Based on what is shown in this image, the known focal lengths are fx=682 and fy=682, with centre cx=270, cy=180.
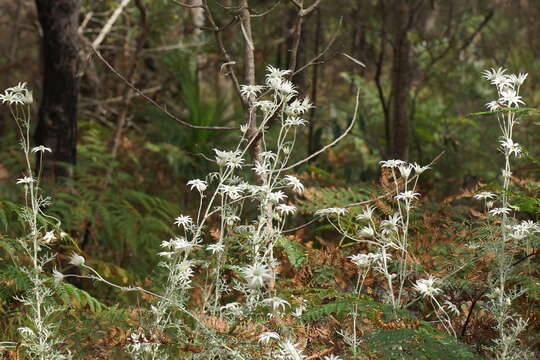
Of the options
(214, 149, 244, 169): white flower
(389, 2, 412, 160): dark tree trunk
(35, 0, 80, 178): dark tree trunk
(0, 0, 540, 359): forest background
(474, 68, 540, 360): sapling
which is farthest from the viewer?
(389, 2, 412, 160): dark tree trunk

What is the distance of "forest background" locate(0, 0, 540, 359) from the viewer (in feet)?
8.54

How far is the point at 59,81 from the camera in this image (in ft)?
13.6

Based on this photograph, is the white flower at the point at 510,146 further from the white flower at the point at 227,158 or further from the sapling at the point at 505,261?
the white flower at the point at 227,158

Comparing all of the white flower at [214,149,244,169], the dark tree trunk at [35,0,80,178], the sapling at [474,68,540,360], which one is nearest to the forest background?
the dark tree trunk at [35,0,80,178]

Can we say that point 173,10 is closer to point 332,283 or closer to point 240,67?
point 240,67

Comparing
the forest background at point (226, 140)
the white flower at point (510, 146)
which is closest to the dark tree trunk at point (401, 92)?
the forest background at point (226, 140)

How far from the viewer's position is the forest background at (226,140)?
2.60 m

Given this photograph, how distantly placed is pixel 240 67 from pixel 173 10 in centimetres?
110

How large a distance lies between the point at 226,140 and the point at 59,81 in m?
3.14

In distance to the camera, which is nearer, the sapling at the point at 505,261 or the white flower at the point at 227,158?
the sapling at the point at 505,261

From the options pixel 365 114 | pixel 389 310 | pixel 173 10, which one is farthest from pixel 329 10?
pixel 389 310

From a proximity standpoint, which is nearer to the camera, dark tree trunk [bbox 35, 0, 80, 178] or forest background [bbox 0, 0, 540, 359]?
forest background [bbox 0, 0, 540, 359]

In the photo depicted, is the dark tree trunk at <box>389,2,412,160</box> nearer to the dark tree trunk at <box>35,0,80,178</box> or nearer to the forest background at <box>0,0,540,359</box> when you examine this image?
the forest background at <box>0,0,540,359</box>

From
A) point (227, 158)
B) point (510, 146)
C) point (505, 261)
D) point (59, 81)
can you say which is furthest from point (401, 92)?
point (227, 158)
